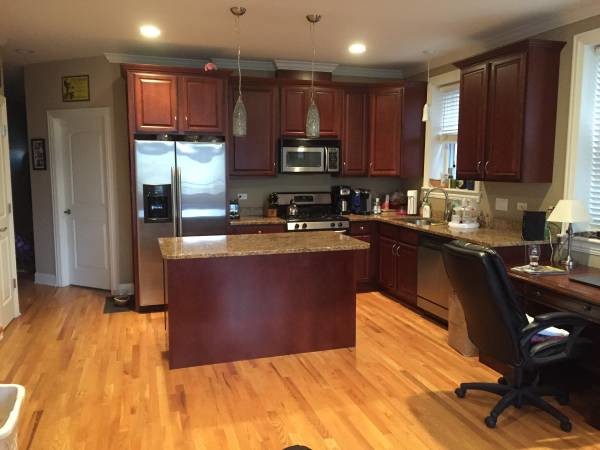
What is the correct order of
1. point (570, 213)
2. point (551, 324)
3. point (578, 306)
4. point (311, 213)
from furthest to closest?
point (311, 213) < point (570, 213) < point (578, 306) < point (551, 324)

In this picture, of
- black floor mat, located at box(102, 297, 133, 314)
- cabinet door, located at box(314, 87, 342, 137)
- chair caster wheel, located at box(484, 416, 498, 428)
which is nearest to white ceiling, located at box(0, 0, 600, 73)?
cabinet door, located at box(314, 87, 342, 137)

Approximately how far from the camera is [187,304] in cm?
348

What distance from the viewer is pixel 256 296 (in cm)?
365

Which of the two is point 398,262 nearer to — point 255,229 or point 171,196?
point 255,229

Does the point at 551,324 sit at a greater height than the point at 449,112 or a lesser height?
lesser

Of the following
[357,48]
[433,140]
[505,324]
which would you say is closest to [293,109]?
[357,48]

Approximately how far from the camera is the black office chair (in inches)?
104

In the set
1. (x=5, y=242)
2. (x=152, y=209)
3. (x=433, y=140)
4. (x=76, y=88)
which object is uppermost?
(x=76, y=88)

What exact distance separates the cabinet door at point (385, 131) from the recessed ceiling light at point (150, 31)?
2.52 m

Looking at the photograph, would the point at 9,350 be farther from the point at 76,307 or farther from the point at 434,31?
the point at 434,31

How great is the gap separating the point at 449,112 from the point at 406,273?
186 cm

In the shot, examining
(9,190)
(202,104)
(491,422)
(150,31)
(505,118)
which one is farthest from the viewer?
(202,104)

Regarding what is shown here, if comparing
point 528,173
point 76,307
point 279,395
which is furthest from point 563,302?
point 76,307

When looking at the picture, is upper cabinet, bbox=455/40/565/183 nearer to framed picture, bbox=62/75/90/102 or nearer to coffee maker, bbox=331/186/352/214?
coffee maker, bbox=331/186/352/214
